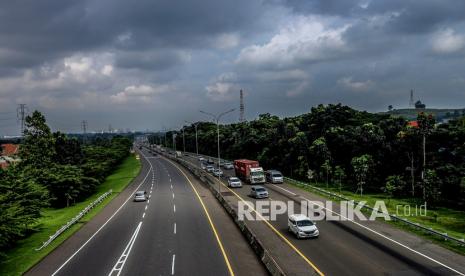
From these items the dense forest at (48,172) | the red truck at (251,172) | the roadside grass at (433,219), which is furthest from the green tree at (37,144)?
the roadside grass at (433,219)

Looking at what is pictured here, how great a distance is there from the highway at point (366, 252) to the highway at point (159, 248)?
11.8 ft

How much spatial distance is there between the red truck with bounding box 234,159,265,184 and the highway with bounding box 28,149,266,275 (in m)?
20.7

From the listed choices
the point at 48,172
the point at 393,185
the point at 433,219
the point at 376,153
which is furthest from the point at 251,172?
the point at 433,219

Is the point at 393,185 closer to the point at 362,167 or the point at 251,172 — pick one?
the point at 362,167

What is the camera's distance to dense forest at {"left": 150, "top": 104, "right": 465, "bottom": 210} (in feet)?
167

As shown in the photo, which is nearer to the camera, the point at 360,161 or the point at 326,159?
the point at 360,161

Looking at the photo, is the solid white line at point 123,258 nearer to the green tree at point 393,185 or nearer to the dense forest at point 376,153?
the dense forest at point 376,153

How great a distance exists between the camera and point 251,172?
66.4 meters

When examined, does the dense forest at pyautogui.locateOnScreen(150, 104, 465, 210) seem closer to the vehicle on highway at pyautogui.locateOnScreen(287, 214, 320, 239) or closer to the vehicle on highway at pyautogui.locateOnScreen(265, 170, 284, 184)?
the vehicle on highway at pyautogui.locateOnScreen(265, 170, 284, 184)

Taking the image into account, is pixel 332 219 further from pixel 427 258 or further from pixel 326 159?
pixel 326 159

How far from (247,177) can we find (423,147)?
85.8 ft

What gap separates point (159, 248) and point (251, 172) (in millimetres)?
37953

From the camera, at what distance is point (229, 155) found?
136000 mm

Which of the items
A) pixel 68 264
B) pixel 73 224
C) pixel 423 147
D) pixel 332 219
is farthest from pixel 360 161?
pixel 68 264
